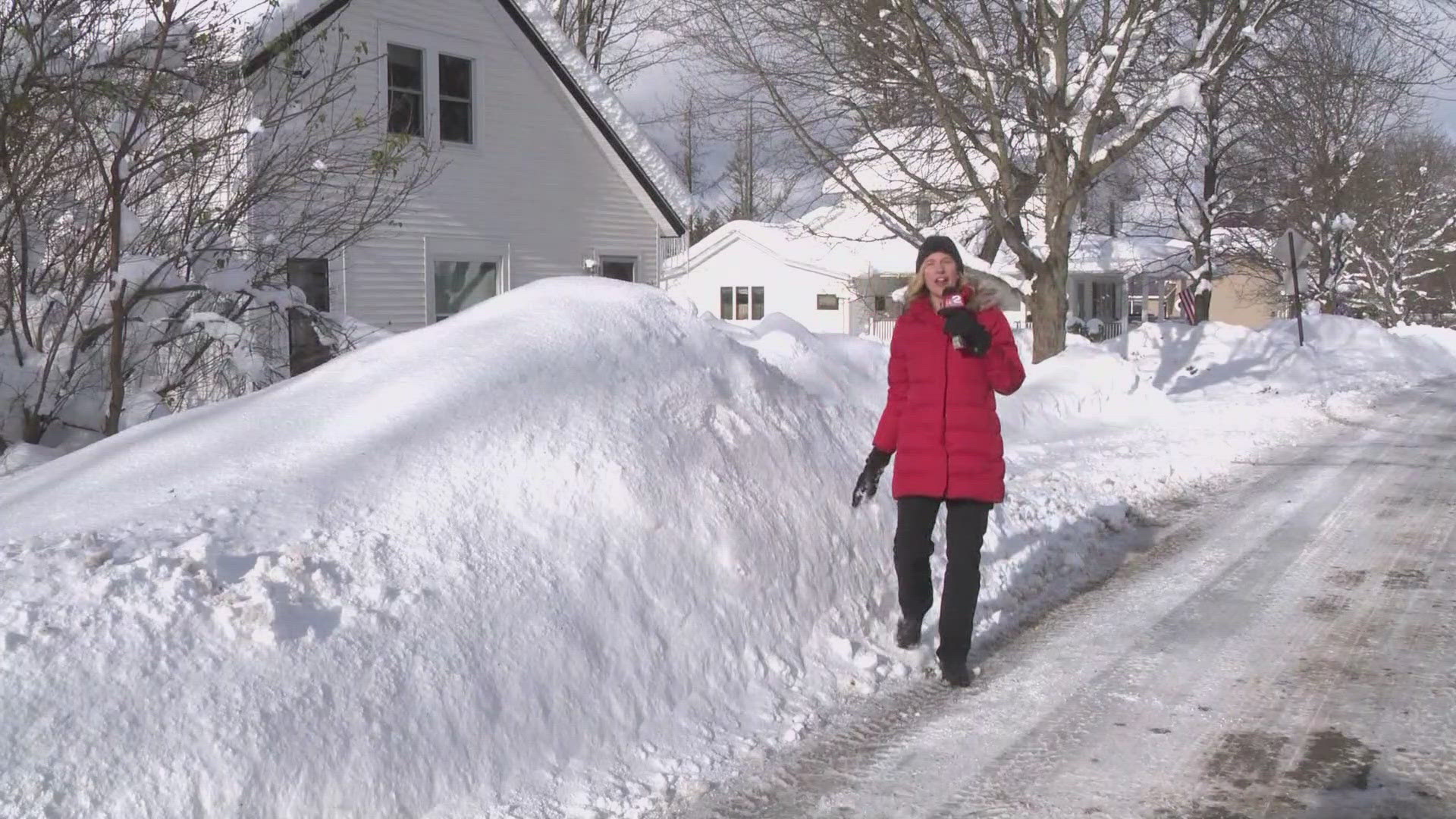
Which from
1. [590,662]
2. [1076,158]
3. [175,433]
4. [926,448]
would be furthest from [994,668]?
[1076,158]

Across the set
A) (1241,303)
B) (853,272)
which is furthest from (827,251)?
(1241,303)

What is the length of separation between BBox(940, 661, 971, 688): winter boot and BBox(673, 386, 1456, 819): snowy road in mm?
60

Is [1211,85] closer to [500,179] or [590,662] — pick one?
[500,179]

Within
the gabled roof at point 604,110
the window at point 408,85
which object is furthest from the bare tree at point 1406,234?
the window at point 408,85

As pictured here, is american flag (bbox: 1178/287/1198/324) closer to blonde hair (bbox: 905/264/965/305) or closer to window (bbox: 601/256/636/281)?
window (bbox: 601/256/636/281)

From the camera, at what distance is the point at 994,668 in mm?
5164

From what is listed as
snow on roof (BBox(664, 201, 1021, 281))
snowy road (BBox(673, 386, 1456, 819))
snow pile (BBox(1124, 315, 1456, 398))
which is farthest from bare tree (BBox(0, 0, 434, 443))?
snow on roof (BBox(664, 201, 1021, 281))

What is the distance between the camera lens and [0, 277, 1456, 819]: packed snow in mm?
3396

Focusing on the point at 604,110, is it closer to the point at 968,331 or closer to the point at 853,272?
the point at 968,331

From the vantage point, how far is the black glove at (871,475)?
5195mm

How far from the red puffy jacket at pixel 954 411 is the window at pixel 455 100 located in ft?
38.6

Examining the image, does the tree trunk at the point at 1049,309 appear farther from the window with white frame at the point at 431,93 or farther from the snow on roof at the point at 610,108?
the window with white frame at the point at 431,93

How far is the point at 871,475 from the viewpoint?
5.25 metres

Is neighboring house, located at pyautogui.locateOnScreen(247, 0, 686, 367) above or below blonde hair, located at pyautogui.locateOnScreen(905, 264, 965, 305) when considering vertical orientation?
above
